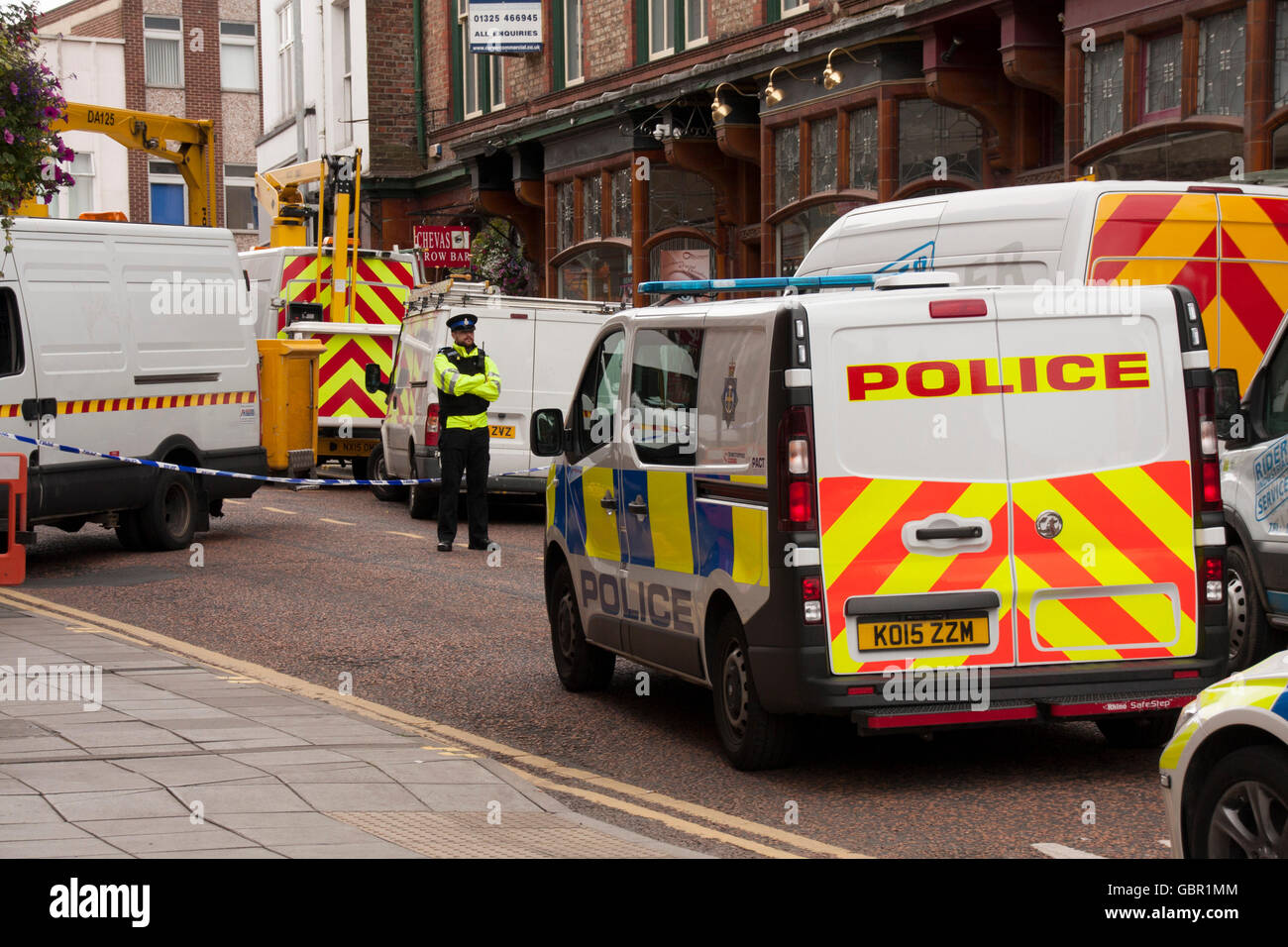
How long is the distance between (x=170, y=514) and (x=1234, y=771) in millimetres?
13081

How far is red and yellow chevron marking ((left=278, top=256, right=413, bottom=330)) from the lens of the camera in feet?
83.4

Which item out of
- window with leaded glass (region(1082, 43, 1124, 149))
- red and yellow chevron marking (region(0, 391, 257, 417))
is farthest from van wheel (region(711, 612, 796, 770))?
window with leaded glass (region(1082, 43, 1124, 149))

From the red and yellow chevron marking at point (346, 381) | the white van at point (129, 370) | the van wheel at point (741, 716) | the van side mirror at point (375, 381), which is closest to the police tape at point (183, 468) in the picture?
the white van at point (129, 370)

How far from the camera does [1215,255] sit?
11266 mm

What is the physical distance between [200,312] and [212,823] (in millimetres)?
10752

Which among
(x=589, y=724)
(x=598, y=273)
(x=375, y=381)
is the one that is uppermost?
(x=598, y=273)

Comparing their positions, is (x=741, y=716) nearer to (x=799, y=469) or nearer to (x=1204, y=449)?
(x=799, y=469)

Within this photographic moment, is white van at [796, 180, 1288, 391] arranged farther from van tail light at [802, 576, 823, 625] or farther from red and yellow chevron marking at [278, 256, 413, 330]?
red and yellow chevron marking at [278, 256, 413, 330]

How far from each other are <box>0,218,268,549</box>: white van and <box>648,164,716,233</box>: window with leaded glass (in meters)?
11.0

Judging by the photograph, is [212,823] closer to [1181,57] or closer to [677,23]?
[1181,57]

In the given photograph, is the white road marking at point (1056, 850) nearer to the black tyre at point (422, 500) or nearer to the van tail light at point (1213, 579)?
the van tail light at point (1213, 579)

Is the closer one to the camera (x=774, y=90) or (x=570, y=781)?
(x=570, y=781)

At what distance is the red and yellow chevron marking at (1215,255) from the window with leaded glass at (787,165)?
1229 centimetres

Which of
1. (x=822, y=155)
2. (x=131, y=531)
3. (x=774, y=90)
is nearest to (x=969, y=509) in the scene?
(x=131, y=531)
